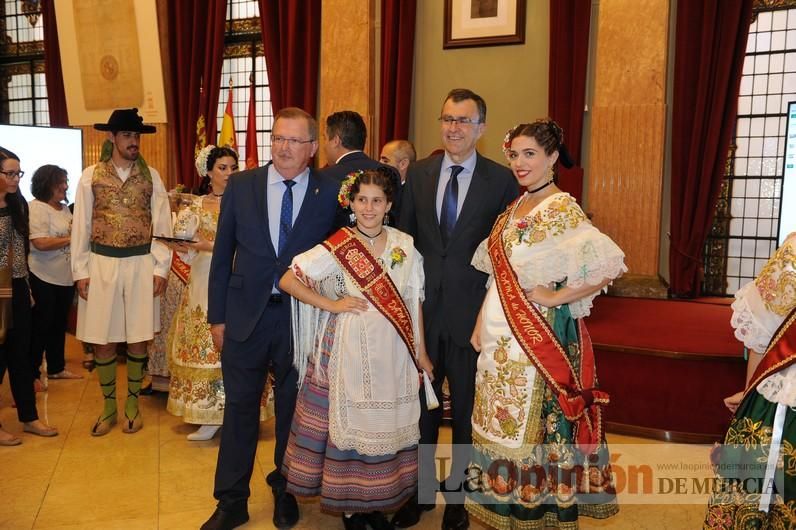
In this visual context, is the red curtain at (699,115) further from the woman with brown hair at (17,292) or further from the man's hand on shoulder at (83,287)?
the woman with brown hair at (17,292)

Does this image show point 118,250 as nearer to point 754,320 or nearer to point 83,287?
point 83,287

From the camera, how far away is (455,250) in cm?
263

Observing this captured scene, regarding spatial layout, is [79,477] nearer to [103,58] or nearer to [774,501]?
[774,501]

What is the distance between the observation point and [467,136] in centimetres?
265

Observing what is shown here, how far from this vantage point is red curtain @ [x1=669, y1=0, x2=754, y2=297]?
5.41m

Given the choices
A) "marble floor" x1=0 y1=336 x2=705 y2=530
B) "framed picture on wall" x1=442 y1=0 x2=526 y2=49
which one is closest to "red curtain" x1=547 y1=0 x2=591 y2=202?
"framed picture on wall" x1=442 y1=0 x2=526 y2=49

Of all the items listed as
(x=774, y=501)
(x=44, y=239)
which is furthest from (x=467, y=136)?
(x=44, y=239)

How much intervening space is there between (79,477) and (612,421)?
8.84ft

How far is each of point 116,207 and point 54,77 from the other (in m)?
5.95

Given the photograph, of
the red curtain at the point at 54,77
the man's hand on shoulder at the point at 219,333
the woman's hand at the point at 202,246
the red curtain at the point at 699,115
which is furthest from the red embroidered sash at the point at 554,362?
the red curtain at the point at 54,77

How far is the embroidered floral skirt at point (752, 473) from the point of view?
187 cm

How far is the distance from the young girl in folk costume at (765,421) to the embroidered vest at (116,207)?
2.90 meters

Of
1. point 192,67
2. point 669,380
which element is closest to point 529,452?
point 669,380

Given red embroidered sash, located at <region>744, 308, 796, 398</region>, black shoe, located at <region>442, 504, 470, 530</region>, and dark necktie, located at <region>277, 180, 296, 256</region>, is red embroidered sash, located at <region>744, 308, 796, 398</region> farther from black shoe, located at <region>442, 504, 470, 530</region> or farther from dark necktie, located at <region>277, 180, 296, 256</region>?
dark necktie, located at <region>277, 180, 296, 256</region>
